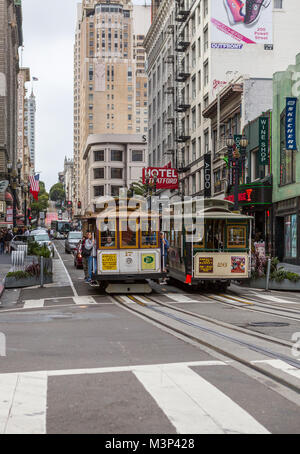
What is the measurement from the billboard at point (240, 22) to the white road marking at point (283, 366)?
4194 cm

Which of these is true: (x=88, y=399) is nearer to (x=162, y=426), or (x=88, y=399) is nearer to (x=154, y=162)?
(x=162, y=426)

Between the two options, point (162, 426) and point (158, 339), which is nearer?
point (162, 426)

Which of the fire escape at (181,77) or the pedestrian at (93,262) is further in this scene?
the fire escape at (181,77)

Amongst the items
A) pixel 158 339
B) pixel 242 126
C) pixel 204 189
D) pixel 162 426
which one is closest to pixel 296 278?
pixel 158 339

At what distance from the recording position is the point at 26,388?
6664 mm

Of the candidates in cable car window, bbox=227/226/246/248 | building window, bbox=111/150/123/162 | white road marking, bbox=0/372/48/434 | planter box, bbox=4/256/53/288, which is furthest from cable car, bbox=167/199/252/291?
building window, bbox=111/150/123/162

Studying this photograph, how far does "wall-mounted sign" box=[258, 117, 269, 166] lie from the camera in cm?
3581

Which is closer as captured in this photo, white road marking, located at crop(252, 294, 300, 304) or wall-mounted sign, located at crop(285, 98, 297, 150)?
white road marking, located at crop(252, 294, 300, 304)

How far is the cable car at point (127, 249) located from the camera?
1956cm

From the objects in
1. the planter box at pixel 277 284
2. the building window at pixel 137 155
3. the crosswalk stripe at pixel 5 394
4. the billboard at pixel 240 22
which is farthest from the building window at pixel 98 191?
the crosswalk stripe at pixel 5 394

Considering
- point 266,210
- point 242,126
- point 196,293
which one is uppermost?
point 242,126

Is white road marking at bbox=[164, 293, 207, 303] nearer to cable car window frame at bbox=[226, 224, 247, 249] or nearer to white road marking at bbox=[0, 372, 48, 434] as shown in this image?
cable car window frame at bbox=[226, 224, 247, 249]

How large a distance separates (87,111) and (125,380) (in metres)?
151

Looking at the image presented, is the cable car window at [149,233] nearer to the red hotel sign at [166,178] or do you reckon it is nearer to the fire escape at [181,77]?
the red hotel sign at [166,178]
